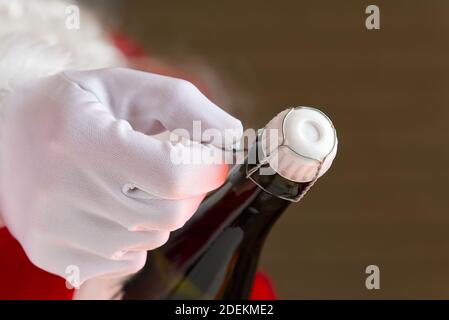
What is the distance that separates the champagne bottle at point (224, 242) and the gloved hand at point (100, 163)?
31 millimetres

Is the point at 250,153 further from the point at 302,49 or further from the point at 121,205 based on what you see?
the point at 302,49

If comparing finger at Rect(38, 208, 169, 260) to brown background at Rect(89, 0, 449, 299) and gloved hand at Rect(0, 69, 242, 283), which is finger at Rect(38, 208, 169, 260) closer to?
gloved hand at Rect(0, 69, 242, 283)

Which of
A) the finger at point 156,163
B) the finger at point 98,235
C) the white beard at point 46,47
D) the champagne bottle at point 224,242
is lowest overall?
the champagne bottle at point 224,242

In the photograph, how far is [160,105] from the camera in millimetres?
197

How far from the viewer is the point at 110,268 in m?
0.22

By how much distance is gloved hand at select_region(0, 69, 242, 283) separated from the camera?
0.60ft


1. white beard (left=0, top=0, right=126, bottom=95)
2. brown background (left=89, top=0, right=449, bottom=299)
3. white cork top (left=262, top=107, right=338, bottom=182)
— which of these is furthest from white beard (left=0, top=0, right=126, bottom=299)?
brown background (left=89, top=0, right=449, bottom=299)

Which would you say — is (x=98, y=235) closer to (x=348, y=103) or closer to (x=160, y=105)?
(x=160, y=105)

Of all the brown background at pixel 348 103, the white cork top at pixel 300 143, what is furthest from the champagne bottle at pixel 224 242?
the brown background at pixel 348 103

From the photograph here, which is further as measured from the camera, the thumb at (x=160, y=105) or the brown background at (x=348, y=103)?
the brown background at (x=348, y=103)

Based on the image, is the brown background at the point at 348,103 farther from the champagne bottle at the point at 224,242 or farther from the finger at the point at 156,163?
the finger at the point at 156,163

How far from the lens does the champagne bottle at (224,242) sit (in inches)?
8.6

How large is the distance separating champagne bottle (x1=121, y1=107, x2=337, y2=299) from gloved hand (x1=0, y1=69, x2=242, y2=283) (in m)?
0.03
